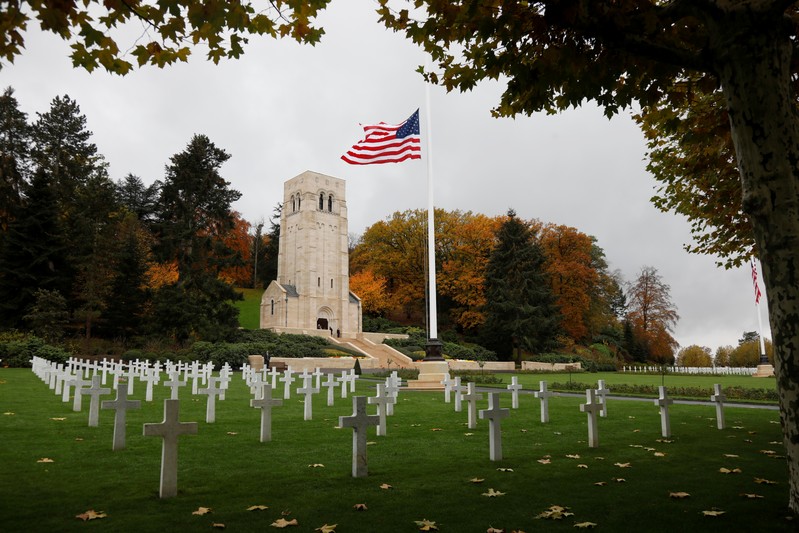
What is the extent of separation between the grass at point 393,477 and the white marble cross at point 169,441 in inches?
5.9

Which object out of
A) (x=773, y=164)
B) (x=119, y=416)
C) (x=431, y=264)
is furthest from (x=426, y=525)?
(x=431, y=264)

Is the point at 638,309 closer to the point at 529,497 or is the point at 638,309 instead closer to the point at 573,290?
the point at 573,290

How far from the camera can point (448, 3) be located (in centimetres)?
618

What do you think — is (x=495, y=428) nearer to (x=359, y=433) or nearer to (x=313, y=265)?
(x=359, y=433)

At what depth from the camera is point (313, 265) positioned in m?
55.6

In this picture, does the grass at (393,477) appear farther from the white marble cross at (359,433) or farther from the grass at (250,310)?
the grass at (250,310)

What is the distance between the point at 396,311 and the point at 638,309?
90.6 feet

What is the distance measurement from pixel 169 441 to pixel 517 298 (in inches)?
1674

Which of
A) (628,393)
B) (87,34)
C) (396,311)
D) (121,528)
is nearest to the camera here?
(121,528)

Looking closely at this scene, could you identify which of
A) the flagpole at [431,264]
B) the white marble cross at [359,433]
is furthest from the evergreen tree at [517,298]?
the white marble cross at [359,433]

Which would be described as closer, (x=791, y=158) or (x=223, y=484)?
(x=791, y=158)

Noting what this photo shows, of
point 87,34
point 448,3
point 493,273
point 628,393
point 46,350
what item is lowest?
point 628,393

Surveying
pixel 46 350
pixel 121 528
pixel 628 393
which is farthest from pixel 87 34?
pixel 46 350

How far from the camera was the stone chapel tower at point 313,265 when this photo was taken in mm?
53844
